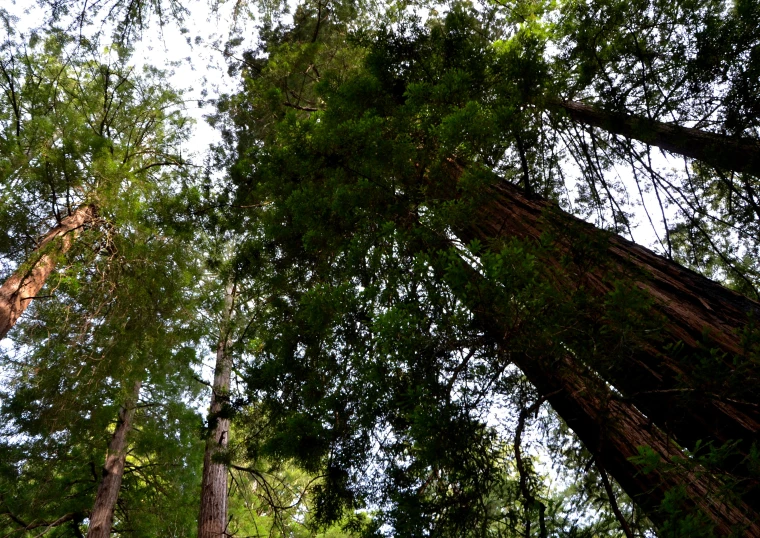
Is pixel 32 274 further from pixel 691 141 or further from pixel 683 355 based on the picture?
pixel 691 141

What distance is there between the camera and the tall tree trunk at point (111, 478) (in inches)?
283

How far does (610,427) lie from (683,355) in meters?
0.51

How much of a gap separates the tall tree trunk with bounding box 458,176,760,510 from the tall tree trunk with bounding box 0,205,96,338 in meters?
5.38

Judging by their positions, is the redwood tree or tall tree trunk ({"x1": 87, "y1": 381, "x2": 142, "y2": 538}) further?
tall tree trunk ({"x1": 87, "y1": 381, "x2": 142, "y2": 538})

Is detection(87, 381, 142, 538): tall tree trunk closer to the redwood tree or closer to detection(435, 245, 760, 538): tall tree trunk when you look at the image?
the redwood tree

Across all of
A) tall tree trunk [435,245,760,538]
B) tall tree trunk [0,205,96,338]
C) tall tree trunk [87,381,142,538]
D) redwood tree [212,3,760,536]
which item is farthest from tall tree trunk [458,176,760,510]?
tall tree trunk [87,381,142,538]

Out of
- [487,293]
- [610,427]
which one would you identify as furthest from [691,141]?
[487,293]

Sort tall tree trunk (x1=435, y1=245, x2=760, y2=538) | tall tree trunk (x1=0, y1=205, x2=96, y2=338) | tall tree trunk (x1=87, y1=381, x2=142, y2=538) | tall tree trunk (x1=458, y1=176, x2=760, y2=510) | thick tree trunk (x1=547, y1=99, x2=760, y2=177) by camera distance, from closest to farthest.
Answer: tall tree trunk (x1=458, y1=176, x2=760, y2=510), tall tree trunk (x1=435, y1=245, x2=760, y2=538), thick tree trunk (x1=547, y1=99, x2=760, y2=177), tall tree trunk (x1=0, y1=205, x2=96, y2=338), tall tree trunk (x1=87, y1=381, x2=142, y2=538)

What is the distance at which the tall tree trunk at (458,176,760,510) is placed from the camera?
6.31ft

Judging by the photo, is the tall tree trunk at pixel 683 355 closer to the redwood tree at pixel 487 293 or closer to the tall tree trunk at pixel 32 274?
the redwood tree at pixel 487 293

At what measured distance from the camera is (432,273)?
3.34 metres

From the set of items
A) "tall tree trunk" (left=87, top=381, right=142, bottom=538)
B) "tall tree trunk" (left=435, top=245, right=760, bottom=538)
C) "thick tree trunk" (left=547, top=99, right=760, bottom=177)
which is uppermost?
"tall tree trunk" (left=87, top=381, right=142, bottom=538)

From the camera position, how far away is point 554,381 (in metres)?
2.84

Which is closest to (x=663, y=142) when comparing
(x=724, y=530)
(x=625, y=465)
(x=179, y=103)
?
(x=625, y=465)
